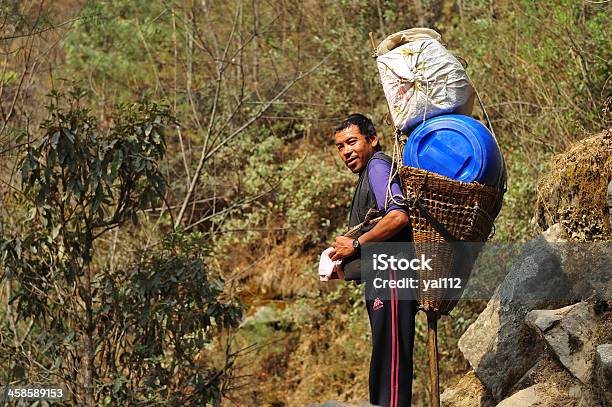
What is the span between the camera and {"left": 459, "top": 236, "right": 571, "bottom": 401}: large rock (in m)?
5.12

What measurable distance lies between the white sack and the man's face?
176 mm

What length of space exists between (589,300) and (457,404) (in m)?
0.97

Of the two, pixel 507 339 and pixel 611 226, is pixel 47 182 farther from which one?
pixel 611 226

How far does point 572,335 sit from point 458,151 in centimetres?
109

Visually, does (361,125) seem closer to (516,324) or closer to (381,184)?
(381,184)

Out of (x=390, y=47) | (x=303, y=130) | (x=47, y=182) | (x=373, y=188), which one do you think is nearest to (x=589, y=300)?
(x=373, y=188)

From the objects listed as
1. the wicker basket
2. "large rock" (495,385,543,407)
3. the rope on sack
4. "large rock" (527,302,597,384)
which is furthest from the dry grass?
the rope on sack

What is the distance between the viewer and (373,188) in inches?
171

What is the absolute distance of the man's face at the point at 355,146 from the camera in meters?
4.51

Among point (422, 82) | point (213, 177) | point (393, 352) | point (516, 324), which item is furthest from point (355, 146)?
point (213, 177)

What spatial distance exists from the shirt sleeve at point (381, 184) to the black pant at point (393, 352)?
394 millimetres

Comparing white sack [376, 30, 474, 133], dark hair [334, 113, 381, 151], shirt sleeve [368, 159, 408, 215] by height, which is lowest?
shirt sleeve [368, 159, 408, 215]

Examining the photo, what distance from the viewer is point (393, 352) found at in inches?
169

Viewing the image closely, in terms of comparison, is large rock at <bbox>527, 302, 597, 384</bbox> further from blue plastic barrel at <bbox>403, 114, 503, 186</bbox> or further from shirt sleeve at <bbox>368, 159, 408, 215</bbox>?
shirt sleeve at <bbox>368, 159, 408, 215</bbox>
